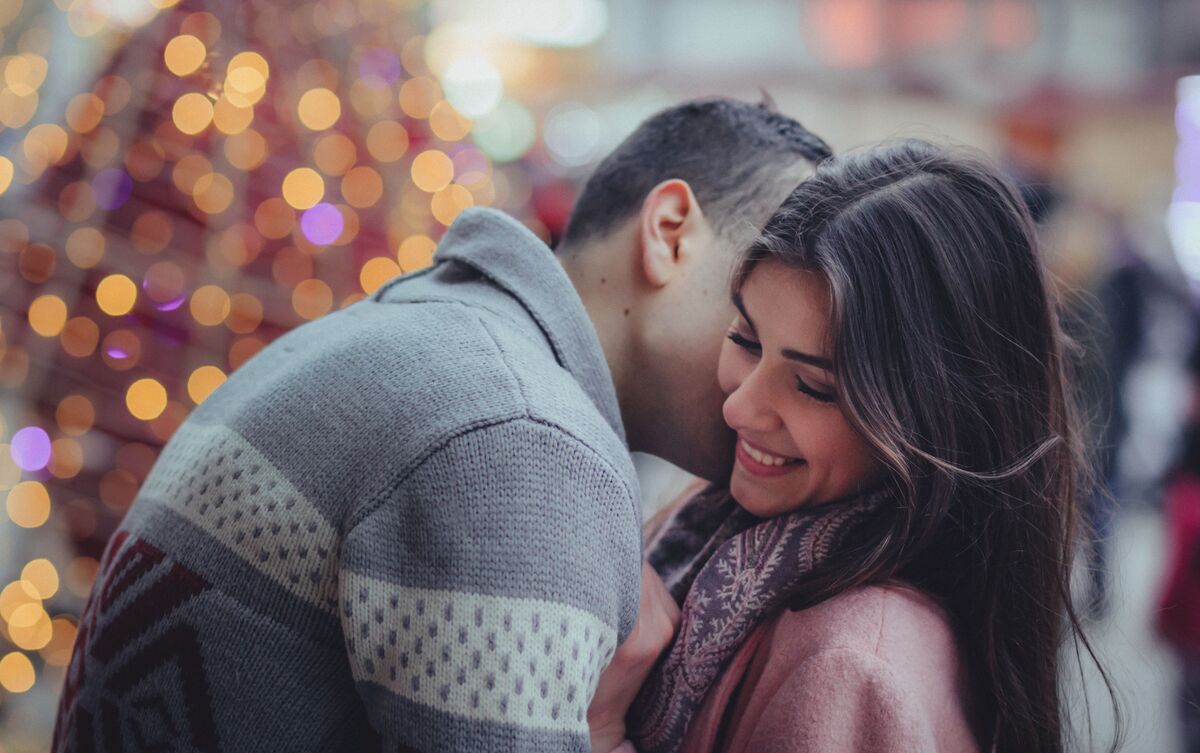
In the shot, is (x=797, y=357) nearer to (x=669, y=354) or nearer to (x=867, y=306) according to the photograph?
(x=867, y=306)

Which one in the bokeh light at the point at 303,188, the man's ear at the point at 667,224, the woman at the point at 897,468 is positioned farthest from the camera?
the bokeh light at the point at 303,188

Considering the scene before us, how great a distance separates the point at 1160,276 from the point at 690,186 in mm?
5126

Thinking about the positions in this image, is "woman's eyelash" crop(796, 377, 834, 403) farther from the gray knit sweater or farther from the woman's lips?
the gray knit sweater

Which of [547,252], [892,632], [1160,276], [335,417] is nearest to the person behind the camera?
[335,417]

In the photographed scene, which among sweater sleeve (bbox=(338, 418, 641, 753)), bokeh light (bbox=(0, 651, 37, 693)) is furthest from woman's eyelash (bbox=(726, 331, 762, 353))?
bokeh light (bbox=(0, 651, 37, 693))

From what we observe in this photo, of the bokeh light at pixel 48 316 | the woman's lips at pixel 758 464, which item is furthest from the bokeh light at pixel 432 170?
the woman's lips at pixel 758 464

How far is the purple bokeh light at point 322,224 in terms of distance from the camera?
1.65 m

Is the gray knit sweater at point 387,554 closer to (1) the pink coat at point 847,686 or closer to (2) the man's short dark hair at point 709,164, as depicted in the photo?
(1) the pink coat at point 847,686

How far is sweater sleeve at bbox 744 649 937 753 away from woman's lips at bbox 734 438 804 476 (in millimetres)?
255

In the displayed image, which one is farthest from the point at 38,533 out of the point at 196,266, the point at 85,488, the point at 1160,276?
the point at 1160,276

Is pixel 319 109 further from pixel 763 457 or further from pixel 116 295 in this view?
pixel 763 457

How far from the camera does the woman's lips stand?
1207mm

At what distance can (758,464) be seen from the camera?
48.4 inches

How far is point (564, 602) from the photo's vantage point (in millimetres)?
859
